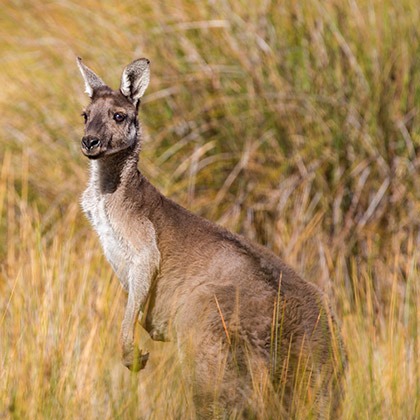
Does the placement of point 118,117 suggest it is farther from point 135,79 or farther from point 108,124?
point 135,79

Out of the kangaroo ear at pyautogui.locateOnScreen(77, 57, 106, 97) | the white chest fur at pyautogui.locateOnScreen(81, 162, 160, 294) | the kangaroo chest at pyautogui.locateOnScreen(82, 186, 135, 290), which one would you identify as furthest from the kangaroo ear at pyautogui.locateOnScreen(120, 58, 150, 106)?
the kangaroo chest at pyautogui.locateOnScreen(82, 186, 135, 290)

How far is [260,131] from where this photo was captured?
6.90 m

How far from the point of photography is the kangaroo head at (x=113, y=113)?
4379mm

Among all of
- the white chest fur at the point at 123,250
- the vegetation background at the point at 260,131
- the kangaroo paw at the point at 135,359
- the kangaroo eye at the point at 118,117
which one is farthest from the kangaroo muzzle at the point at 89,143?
the vegetation background at the point at 260,131

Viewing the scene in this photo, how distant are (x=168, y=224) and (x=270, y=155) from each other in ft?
7.65

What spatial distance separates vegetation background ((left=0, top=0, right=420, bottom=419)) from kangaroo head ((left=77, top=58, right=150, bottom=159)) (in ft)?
3.49

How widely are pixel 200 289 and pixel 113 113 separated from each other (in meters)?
0.86

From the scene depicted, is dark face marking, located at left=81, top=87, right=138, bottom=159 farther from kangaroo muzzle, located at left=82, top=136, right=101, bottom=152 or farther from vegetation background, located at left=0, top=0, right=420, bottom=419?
vegetation background, located at left=0, top=0, right=420, bottom=419

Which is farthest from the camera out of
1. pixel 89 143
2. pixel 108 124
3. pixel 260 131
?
pixel 260 131

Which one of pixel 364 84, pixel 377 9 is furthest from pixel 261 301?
pixel 377 9

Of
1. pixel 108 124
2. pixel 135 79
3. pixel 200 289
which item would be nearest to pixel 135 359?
pixel 200 289

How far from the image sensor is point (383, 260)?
651 centimetres

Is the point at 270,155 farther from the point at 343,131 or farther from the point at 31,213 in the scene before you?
the point at 31,213

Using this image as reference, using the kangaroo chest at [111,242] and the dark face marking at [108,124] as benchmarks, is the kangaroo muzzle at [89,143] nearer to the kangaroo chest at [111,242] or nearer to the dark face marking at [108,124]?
the dark face marking at [108,124]
